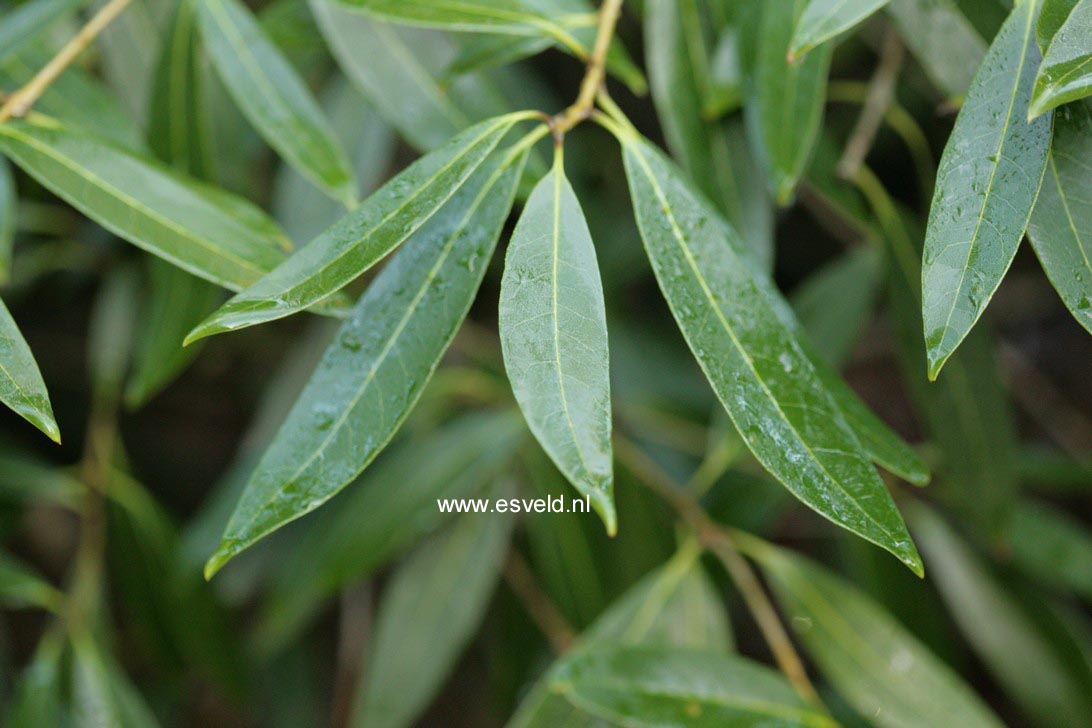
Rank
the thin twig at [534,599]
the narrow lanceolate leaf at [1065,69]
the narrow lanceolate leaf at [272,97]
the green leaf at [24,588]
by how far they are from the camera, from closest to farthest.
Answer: the narrow lanceolate leaf at [1065,69]
the narrow lanceolate leaf at [272,97]
the green leaf at [24,588]
the thin twig at [534,599]

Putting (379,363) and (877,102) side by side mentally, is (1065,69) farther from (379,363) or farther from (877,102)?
(877,102)

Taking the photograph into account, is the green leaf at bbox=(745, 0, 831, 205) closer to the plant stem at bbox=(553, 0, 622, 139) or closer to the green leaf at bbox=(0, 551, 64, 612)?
the plant stem at bbox=(553, 0, 622, 139)

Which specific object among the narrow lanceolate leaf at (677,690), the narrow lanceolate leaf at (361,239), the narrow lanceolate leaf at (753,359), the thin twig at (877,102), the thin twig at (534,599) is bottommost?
the narrow lanceolate leaf at (677,690)

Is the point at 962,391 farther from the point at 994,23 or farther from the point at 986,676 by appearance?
the point at 986,676

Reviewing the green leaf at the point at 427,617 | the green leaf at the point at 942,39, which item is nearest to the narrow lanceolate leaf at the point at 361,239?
Result: the green leaf at the point at 942,39

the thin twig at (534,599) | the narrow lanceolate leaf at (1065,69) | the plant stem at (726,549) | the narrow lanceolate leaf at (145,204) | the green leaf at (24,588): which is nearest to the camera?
the narrow lanceolate leaf at (1065,69)

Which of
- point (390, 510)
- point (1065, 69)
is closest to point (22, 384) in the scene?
point (1065, 69)

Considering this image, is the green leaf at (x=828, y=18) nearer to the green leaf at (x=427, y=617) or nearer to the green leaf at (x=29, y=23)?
the green leaf at (x=29, y=23)
